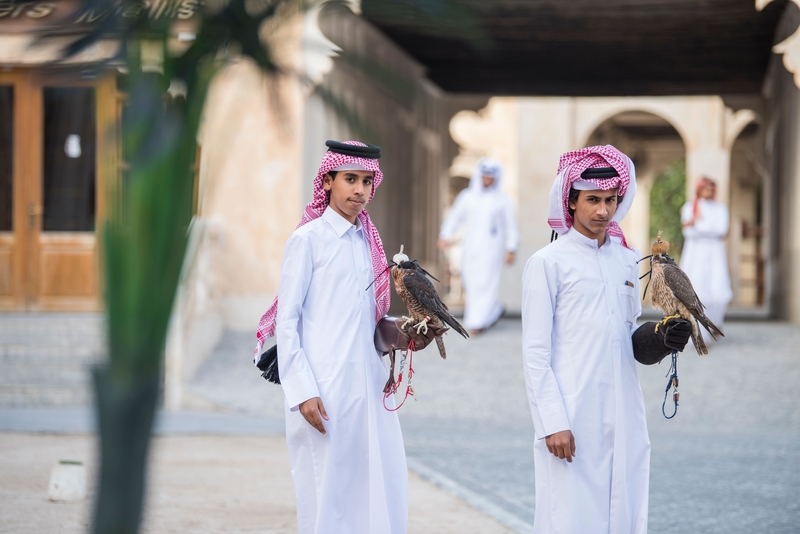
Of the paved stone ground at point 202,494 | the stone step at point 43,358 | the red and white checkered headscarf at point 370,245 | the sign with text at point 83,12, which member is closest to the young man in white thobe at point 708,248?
the paved stone ground at point 202,494

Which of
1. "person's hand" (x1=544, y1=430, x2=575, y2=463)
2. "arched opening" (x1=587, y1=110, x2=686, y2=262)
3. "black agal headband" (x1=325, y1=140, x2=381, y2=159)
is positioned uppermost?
"arched opening" (x1=587, y1=110, x2=686, y2=262)

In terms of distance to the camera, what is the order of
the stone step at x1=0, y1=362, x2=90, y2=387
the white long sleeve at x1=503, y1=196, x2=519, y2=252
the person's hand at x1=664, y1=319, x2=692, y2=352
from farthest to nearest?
1. the white long sleeve at x1=503, y1=196, x2=519, y2=252
2. the stone step at x1=0, y1=362, x2=90, y2=387
3. the person's hand at x1=664, y1=319, x2=692, y2=352

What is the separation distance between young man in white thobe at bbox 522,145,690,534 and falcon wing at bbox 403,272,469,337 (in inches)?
9.8

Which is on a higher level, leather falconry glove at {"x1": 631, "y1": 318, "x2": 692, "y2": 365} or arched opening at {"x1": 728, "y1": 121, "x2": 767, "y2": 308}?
arched opening at {"x1": 728, "y1": 121, "x2": 767, "y2": 308}

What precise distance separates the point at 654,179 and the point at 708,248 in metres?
21.2

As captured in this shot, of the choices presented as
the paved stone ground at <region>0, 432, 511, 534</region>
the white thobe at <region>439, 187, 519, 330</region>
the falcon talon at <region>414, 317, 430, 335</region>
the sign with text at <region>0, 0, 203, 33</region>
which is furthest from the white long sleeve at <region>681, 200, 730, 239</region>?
the sign with text at <region>0, 0, 203, 33</region>

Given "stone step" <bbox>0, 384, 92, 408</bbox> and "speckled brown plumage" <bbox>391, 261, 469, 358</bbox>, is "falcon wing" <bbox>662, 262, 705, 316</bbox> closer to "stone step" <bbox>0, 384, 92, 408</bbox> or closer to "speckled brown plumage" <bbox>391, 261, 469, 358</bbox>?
"speckled brown plumage" <bbox>391, 261, 469, 358</bbox>

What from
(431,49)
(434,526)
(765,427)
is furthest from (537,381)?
(431,49)

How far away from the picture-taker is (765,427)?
8312 mm

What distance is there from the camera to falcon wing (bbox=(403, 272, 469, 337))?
3297mm

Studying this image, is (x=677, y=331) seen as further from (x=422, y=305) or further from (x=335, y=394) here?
(x=335, y=394)

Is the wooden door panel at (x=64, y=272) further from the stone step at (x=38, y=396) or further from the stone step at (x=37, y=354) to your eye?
the stone step at (x=38, y=396)

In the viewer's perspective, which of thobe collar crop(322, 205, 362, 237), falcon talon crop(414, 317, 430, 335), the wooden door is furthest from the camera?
the wooden door

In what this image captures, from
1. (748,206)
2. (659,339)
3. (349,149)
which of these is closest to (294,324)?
(349,149)
